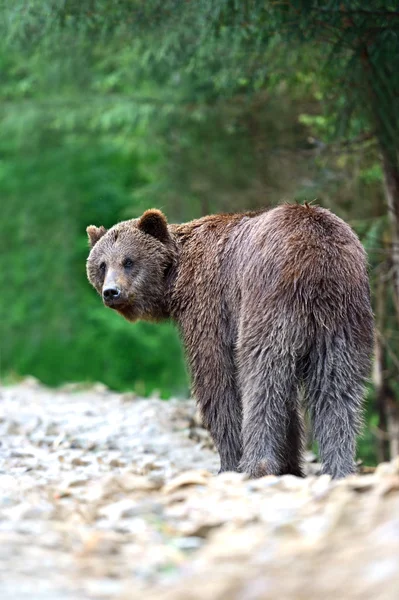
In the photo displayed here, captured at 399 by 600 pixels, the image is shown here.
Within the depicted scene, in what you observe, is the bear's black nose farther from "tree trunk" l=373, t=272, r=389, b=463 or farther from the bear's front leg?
"tree trunk" l=373, t=272, r=389, b=463

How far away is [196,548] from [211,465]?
14.6 feet

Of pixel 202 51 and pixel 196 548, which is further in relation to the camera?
pixel 202 51

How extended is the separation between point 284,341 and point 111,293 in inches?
65.8

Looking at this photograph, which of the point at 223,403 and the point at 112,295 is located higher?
the point at 112,295

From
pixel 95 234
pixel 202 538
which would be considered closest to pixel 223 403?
pixel 95 234

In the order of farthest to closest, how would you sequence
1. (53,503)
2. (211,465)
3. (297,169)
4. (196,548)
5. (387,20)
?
(297,169)
(211,465)
(387,20)
(53,503)
(196,548)

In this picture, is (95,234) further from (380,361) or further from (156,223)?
(380,361)

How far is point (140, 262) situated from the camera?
7254mm

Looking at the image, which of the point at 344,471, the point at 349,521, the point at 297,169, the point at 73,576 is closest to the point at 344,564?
the point at 349,521

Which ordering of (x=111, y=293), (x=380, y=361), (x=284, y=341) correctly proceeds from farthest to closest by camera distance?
1. (x=380, y=361)
2. (x=111, y=293)
3. (x=284, y=341)

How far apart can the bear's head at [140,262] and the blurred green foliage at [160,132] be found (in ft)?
5.49

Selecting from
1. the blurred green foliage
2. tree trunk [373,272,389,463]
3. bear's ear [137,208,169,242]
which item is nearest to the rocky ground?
bear's ear [137,208,169,242]

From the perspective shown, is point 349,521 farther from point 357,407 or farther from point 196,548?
point 357,407

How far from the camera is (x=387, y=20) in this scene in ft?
23.0
